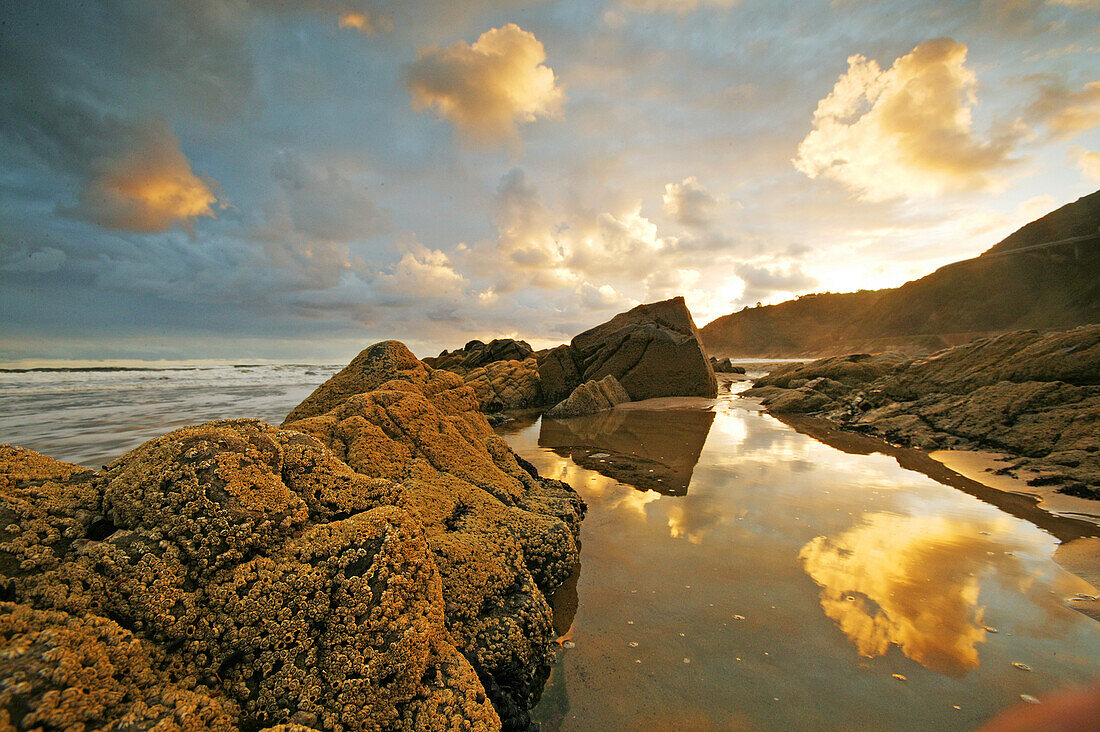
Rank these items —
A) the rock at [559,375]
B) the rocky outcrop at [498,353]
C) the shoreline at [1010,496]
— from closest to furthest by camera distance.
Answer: the shoreline at [1010,496] < the rock at [559,375] < the rocky outcrop at [498,353]

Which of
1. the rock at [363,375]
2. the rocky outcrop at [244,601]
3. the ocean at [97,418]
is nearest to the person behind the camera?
the rocky outcrop at [244,601]

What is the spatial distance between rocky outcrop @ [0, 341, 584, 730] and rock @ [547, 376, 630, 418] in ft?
36.1

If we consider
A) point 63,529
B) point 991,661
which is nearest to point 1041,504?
point 991,661

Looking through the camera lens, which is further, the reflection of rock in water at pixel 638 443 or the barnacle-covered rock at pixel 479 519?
the reflection of rock in water at pixel 638 443

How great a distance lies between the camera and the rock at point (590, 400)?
14.3m

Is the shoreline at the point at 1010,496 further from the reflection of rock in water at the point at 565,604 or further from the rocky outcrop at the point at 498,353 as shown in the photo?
the rocky outcrop at the point at 498,353

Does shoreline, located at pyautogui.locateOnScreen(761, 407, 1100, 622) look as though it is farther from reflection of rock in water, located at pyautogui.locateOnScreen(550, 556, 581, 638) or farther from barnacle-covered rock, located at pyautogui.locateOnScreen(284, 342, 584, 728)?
barnacle-covered rock, located at pyautogui.locateOnScreen(284, 342, 584, 728)

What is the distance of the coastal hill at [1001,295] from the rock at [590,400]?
37248mm

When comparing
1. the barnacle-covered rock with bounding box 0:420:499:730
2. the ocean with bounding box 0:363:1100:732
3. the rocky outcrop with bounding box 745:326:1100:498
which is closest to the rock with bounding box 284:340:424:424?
the ocean with bounding box 0:363:1100:732

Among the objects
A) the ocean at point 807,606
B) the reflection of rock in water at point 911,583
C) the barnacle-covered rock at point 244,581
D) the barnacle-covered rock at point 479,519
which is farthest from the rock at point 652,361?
the barnacle-covered rock at point 244,581

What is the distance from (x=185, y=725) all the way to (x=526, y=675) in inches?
67.5

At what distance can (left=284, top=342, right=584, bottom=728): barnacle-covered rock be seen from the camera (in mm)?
2723

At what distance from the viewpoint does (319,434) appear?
12.5ft

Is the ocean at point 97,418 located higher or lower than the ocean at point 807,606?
higher
